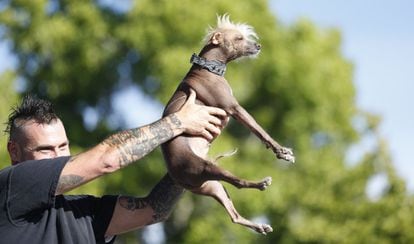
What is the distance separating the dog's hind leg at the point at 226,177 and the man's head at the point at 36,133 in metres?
0.95

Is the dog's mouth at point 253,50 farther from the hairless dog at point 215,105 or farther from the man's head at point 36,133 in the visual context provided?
the man's head at point 36,133

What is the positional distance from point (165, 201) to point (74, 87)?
2554cm

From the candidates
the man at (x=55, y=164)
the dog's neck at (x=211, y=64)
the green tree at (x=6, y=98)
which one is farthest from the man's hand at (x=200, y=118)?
the green tree at (x=6, y=98)

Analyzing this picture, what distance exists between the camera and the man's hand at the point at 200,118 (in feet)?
18.2

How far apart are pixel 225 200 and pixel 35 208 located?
93 cm

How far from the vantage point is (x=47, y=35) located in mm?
30797

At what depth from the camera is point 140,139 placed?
226 inches

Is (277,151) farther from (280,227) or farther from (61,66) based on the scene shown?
(61,66)

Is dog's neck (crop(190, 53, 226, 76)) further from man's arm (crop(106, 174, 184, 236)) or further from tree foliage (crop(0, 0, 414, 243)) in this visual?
tree foliage (crop(0, 0, 414, 243))

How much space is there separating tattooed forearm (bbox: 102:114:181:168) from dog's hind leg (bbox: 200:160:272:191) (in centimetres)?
29

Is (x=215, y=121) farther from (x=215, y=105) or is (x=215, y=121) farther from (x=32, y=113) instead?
(x=32, y=113)

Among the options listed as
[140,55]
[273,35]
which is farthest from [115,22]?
[273,35]

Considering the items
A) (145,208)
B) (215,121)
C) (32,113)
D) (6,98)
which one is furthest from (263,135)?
(6,98)

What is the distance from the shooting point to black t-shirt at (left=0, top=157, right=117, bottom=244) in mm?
5602
